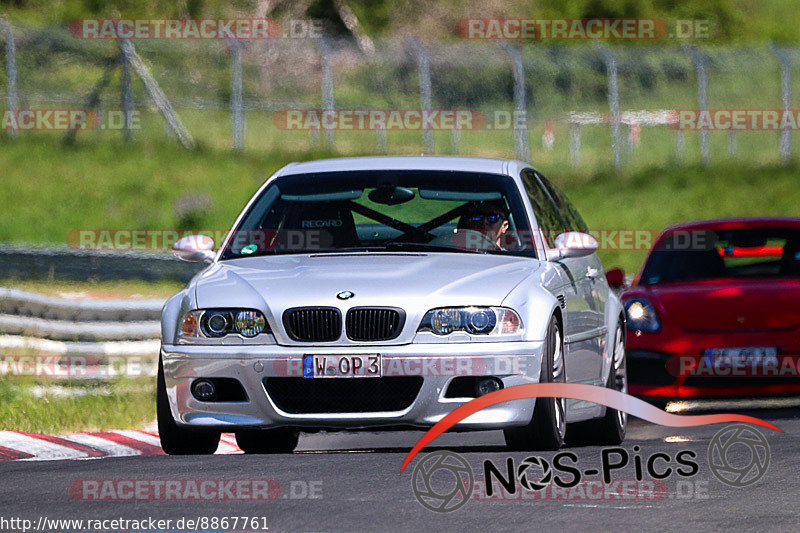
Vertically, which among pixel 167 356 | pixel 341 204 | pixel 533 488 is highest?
pixel 341 204

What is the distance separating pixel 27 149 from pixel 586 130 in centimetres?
1836

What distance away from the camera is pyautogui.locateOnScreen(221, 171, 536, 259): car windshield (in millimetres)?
9609

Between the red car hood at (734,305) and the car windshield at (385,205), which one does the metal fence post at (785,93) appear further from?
the car windshield at (385,205)

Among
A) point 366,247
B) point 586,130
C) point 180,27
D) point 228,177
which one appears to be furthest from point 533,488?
point 586,130

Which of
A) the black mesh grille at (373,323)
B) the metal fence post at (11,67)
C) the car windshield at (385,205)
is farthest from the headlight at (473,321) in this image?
the metal fence post at (11,67)

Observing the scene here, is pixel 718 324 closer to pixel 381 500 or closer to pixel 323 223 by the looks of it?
pixel 323 223

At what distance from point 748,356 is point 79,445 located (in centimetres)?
455

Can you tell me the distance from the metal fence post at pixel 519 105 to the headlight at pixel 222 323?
61.4 ft

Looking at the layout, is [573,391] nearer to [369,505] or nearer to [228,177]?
[369,505]

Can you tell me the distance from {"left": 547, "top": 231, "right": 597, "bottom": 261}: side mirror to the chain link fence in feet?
55.4

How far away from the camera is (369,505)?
7.38m

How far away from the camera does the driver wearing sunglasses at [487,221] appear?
9.67 metres

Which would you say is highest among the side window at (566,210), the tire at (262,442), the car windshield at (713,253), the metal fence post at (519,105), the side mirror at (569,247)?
the metal fence post at (519,105)

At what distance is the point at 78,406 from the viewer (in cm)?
1259
